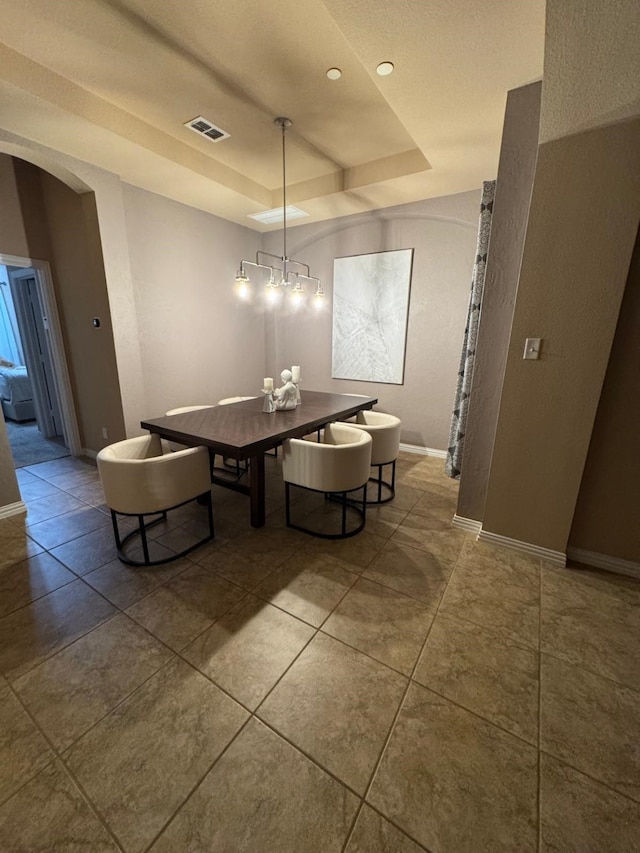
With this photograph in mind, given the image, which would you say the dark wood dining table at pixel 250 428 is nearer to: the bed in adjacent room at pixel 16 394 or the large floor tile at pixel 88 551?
the large floor tile at pixel 88 551

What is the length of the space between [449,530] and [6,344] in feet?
27.2

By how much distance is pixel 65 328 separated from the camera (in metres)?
3.63

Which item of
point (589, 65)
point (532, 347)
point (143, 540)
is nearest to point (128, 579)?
point (143, 540)

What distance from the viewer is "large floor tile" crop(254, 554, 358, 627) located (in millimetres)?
1760

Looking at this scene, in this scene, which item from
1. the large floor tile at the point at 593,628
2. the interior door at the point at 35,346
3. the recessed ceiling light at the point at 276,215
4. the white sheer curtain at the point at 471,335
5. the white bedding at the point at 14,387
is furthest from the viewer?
the white bedding at the point at 14,387

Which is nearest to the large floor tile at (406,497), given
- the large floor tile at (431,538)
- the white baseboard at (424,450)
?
the large floor tile at (431,538)

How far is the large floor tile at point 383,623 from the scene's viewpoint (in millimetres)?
1529

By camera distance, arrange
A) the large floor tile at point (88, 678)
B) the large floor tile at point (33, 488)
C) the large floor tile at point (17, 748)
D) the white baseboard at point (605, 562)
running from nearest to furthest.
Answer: the large floor tile at point (17, 748)
the large floor tile at point (88, 678)
the white baseboard at point (605, 562)
the large floor tile at point (33, 488)

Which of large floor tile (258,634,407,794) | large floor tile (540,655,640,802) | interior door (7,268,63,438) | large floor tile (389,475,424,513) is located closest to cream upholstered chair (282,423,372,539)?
large floor tile (389,475,424,513)

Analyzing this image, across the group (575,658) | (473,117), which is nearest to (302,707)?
(575,658)

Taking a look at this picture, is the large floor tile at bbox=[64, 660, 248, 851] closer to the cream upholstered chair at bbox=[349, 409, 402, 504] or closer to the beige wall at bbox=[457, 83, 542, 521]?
the cream upholstered chair at bbox=[349, 409, 402, 504]

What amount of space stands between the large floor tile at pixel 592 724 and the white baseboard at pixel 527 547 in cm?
77

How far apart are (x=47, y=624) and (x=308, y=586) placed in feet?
4.21

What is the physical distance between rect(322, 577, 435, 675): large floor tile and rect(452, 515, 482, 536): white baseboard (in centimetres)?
87
